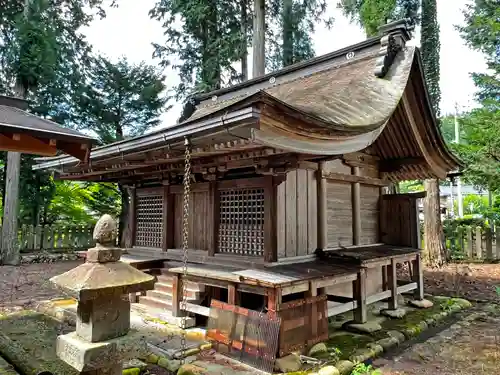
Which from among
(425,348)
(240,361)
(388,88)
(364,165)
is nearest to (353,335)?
(425,348)

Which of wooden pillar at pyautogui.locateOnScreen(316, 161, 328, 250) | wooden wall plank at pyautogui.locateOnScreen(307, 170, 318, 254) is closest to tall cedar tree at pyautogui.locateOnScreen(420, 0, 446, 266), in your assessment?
wooden pillar at pyautogui.locateOnScreen(316, 161, 328, 250)

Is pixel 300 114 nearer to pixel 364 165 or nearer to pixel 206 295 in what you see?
pixel 206 295

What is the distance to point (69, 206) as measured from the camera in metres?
16.3

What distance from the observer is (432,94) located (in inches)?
475

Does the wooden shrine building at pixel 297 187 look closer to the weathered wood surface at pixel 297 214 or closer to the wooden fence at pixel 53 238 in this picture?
the weathered wood surface at pixel 297 214

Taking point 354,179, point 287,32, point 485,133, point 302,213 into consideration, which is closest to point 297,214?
point 302,213

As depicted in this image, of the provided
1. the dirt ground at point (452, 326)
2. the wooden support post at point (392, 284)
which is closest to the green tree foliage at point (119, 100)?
the dirt ground at point (452, 326)

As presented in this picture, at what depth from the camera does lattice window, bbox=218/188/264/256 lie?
5.59 meters

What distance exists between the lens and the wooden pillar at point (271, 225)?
17.3 feet

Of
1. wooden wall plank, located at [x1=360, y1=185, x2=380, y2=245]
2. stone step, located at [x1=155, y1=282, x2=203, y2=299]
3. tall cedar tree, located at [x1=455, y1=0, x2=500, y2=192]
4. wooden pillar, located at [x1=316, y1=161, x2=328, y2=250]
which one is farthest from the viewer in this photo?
tall cedar tree, located at [x1=455, y1=0, x2=500, y2=192]

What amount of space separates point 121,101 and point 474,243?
1625cm

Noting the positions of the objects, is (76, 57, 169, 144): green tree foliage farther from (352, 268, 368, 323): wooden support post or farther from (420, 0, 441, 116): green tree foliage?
(352, 268, 368, 323): wooden support post

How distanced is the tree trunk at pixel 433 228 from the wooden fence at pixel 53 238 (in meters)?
14.0

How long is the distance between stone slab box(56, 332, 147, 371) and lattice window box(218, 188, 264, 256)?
309cm
